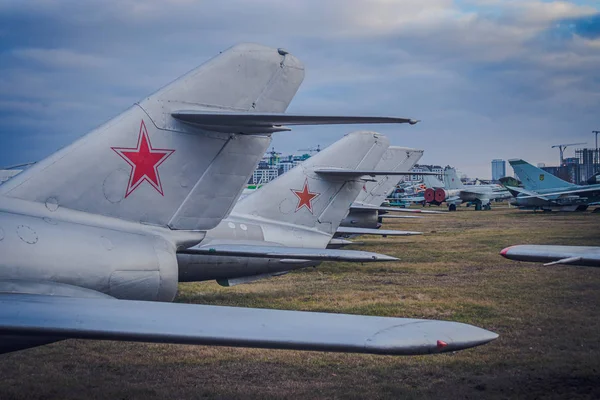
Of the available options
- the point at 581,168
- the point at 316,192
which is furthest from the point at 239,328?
the point at 581,168

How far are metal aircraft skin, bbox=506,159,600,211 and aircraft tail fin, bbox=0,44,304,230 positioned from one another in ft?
127

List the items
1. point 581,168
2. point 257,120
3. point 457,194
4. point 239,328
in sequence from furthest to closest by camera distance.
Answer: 1. point 581,168
2. point 457,194
3. point 257,120
4. point 239,328

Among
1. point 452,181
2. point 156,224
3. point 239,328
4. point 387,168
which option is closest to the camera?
point 239,328

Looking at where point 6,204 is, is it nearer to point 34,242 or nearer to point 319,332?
point 34,242

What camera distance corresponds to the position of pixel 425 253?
64.0 ft

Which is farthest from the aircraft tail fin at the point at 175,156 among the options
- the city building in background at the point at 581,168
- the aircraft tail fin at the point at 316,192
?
the city building in background at the point at 581,168

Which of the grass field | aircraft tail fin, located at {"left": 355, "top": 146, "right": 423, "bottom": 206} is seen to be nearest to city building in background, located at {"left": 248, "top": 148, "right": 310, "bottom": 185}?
aircraft tail fin, located at {"left": 355, "top": 146, "right": 423, "bottom": 206}

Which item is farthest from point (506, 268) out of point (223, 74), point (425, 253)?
point (223, 74)

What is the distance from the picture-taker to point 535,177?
4300cm

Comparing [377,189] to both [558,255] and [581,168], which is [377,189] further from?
[581,168]

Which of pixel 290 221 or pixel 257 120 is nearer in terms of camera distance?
pixel 257 120

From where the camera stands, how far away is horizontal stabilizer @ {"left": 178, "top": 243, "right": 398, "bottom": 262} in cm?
800

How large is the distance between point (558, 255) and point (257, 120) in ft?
12.5

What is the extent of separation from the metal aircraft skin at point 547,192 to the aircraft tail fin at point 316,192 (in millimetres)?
31945
